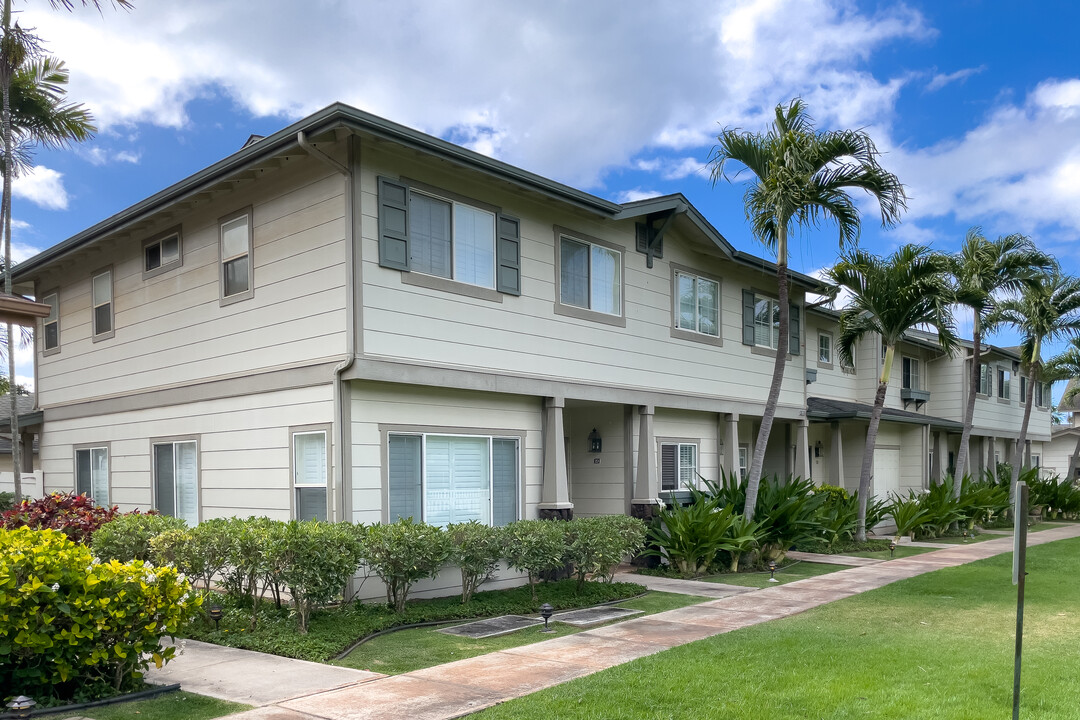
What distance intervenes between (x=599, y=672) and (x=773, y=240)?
9684 mm

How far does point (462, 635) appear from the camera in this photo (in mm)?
9594

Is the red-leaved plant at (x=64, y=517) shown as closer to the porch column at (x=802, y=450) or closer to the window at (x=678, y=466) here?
the window at (x=678, y=466)

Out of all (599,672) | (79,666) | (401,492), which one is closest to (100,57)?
(401,492)

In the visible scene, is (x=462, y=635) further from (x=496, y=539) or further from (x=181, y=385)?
(x=181, y=385)

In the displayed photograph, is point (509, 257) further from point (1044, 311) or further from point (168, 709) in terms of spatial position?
point (1044, 311)

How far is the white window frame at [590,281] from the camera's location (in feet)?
45.4

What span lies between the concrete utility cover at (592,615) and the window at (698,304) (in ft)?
22.8

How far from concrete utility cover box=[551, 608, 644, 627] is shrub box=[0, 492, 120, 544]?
19.9 feet

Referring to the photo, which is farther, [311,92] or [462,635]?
[311,92]

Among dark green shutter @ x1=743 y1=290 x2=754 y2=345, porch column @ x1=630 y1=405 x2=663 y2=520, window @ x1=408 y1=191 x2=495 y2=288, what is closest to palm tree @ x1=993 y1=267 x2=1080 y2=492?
dark green shutter @ x1=743 y1=290 x2=754 y2=345

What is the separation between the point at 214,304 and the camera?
521 inches

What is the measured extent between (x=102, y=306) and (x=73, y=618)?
1103 cm

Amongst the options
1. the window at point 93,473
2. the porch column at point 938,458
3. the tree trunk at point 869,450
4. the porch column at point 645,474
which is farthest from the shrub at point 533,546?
the porch column at point 938,458

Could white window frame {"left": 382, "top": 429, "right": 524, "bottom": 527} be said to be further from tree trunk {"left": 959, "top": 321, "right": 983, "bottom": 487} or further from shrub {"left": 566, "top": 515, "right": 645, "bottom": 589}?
tree trunk {"left": 959, "top": 321, "right": 983, "bottom": 487}
